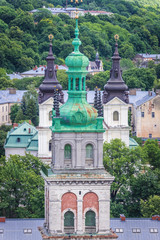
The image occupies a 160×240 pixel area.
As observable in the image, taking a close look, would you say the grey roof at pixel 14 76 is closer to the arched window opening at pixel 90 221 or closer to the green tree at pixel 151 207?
the green tree at pixel 151 207

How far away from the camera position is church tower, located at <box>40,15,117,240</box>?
4622 centimetres

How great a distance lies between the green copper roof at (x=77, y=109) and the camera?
46.7m

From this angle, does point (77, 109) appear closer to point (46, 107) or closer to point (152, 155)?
point (46, 107)

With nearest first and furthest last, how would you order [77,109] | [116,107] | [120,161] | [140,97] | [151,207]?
[77,109] → [151,207] → [120,161] → [116,107] → [140,97]

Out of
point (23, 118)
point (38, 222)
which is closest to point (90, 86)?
point (23, 118)

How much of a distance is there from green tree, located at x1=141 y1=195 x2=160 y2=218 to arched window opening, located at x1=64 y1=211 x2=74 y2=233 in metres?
30.1

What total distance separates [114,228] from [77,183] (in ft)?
67.5

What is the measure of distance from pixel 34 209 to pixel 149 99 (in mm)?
60106

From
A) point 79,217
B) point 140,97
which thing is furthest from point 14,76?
point 79,217

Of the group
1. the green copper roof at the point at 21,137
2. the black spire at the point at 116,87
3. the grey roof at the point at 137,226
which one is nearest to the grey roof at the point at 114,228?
the grey roof at the point at 137,226

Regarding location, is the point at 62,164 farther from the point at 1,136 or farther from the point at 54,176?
the point at 1,136

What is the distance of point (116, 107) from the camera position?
99.4m

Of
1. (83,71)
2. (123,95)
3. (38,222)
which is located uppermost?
(123,95)

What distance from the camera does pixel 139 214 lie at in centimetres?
8112
